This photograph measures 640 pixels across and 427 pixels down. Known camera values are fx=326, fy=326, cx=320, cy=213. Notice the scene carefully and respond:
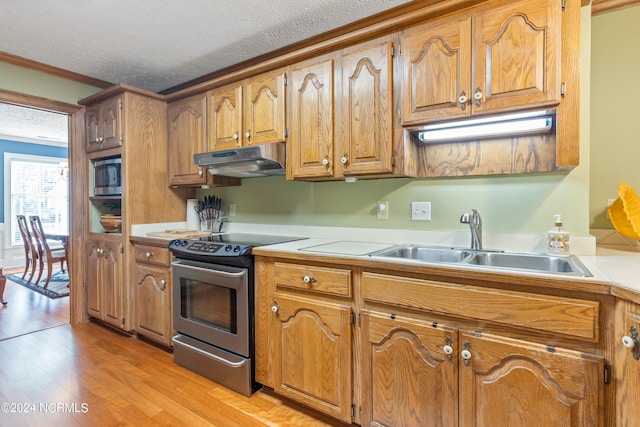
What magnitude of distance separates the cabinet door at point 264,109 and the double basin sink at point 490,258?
108 centimetres

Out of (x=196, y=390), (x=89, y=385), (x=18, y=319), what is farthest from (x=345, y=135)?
(x=18, y=319)

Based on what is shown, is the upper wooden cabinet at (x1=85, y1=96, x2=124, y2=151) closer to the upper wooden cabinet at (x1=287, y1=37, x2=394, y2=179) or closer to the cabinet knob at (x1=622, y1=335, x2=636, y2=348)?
the upper wooden cabinet at (x1=287, y1=37, x2=394, y2=179)

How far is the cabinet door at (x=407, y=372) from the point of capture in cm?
134

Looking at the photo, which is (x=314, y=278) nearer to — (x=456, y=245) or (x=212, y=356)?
(x=456, y=245)

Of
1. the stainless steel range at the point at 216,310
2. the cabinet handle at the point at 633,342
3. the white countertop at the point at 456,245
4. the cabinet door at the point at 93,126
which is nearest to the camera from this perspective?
the cabinet handle at the point at 633,342

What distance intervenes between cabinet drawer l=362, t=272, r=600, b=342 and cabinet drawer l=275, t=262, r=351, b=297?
0.37 ft

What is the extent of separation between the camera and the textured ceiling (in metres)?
1.97

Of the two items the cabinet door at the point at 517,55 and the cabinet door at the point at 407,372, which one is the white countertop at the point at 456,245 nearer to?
the cabinet door at the point at 407,372

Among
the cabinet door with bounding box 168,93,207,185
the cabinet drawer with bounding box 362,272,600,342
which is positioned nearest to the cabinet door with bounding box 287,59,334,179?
the cabinet drawer with bounding box 362,272,600,342

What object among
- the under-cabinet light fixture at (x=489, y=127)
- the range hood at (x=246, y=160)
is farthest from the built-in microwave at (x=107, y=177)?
the under-cabinet light fixture at (x=489, y=127)

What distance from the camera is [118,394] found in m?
1.98

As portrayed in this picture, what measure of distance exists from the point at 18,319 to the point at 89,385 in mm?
1943

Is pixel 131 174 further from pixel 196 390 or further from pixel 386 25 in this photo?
pixel 386 25

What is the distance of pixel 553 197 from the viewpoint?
1.67 meters
